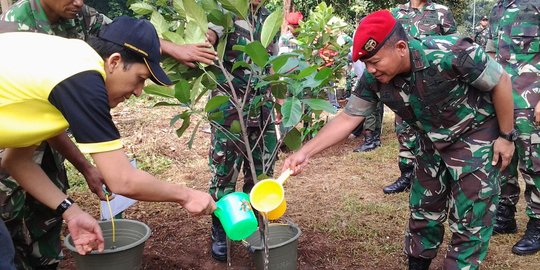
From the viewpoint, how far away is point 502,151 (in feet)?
7.25

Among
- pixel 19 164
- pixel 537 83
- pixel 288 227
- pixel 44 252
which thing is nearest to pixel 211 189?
pixel 288 227

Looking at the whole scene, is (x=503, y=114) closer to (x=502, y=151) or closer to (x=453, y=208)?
(x=502, y=151)

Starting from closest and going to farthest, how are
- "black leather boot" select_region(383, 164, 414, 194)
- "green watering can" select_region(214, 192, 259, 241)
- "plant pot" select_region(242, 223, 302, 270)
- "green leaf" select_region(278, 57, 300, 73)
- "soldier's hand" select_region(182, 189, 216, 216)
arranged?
"soldier's hand" select_region(182, 189, 216, 216)
"green watering can" select_region(214, 192, 259, 241)
"green leaf" select_region(278, 57, 300, 73)
"plant pot" select_region(242, 223, 302, 270)
"black leather boot" select_region(383, 164, 414, 194)

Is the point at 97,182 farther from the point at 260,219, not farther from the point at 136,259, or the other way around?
the point at 260,219

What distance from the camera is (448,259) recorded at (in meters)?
2.33

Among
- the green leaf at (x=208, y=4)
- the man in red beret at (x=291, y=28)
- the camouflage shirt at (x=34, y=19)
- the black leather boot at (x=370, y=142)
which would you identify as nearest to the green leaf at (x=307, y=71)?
the green leaf at (x=208, y=4)

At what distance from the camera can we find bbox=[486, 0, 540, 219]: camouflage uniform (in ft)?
9.72

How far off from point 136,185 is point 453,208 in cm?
153

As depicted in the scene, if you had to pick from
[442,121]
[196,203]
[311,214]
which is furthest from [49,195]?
[311,214]

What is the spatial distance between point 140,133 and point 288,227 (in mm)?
3515

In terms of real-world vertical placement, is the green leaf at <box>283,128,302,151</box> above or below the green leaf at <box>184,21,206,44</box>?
below

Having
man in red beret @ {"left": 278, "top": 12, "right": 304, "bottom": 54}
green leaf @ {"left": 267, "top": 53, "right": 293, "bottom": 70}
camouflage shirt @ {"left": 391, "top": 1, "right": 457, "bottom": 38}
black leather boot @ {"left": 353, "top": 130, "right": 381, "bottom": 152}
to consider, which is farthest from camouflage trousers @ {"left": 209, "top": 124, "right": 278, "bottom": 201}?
black leather boot @ {"left": 353, "top": 130, "right": 381, "bottom": 152}

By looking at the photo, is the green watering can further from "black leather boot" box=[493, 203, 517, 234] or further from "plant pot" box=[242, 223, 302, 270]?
"black leather boot" box=[493, 203, 517, 234]

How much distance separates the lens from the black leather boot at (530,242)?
299cm
